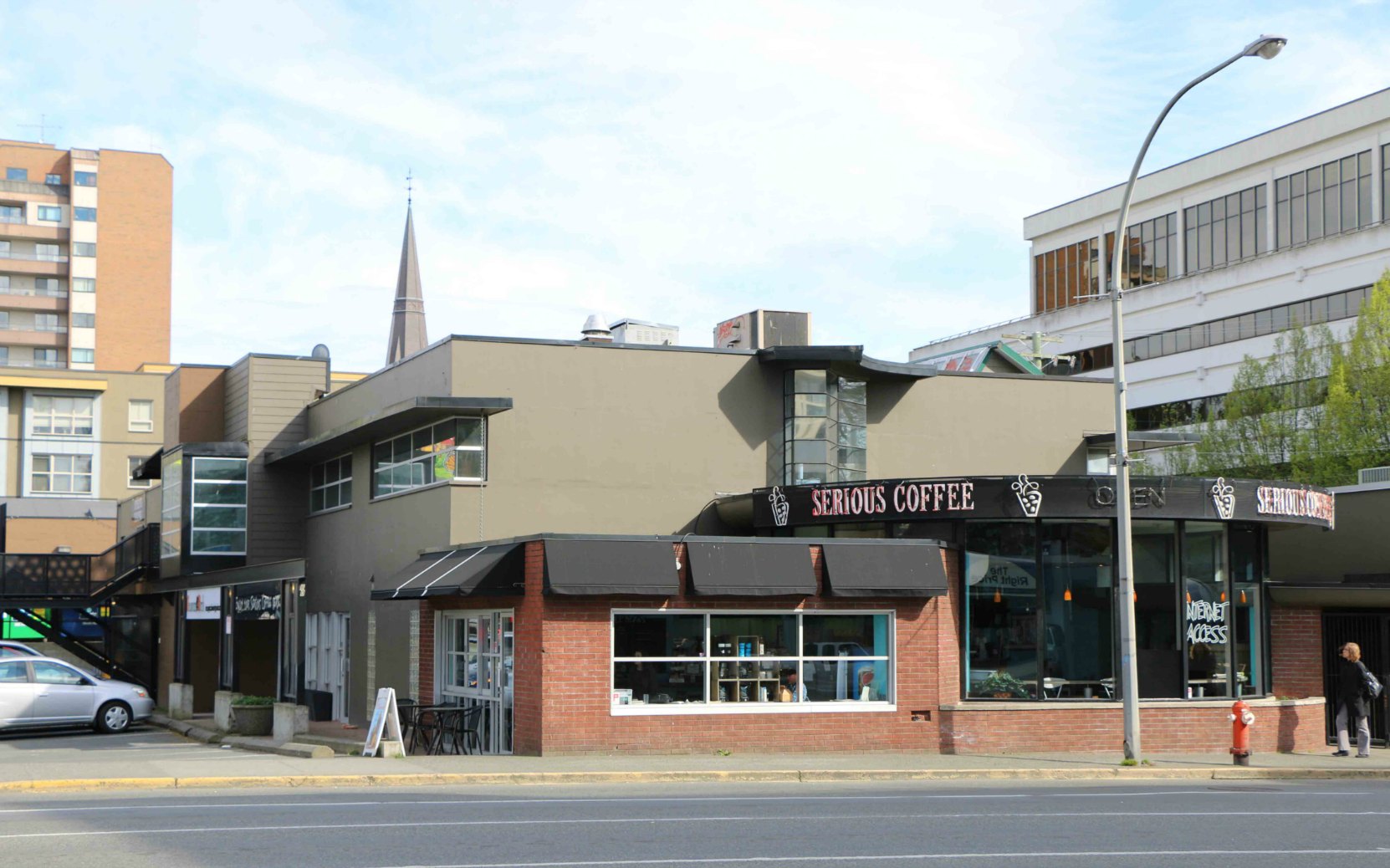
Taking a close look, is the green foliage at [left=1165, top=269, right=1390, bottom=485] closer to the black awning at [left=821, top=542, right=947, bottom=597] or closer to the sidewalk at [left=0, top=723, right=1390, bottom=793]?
the sidewalk at [left=0, top=723, right=1390, bottom=793]

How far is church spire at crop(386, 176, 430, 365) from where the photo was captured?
117375 millimetres

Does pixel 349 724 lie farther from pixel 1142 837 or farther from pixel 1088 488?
pixel 1142 837

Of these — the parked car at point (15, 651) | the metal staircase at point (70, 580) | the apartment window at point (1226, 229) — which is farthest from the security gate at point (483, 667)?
the apartment window at point (1226, 229)

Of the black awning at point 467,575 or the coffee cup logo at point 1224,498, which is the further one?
the coffee cup logo at point 1224,498

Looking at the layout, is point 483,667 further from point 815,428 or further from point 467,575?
point 815,428

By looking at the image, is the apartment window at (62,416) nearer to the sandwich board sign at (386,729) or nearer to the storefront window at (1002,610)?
the sandwich board sign at (386,729)

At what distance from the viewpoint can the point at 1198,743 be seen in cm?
2378

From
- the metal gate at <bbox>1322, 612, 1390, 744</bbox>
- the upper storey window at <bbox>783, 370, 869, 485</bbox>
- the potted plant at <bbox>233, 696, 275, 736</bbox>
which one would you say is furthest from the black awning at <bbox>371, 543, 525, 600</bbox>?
the metal gate at <bbox>1322, 612, 1390, 744</bbox>

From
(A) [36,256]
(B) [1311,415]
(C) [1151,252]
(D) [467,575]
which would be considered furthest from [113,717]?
(A) [36,256]

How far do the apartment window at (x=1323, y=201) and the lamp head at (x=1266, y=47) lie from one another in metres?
50.4

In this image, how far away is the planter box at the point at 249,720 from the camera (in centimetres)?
2908

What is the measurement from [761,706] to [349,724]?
38.9 ft

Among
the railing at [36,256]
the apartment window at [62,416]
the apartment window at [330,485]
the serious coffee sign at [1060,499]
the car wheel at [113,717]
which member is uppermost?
the railing at [36,256]

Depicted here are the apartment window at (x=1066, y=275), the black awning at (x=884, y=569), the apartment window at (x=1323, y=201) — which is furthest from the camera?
the apartment window at (x=1066, y=275)
